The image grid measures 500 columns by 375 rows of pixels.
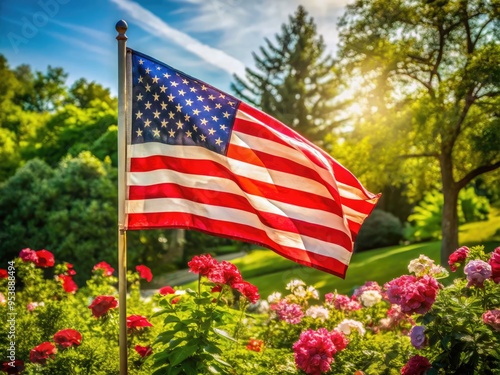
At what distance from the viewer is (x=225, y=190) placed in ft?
14.7

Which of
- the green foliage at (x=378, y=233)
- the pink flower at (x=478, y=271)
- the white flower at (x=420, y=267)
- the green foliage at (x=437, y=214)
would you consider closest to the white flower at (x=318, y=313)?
the white flower at (x=420, y=267)

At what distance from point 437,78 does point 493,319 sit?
11.7 meters

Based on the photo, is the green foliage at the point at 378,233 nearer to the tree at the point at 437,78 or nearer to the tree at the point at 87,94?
the tree at the point at 437,78

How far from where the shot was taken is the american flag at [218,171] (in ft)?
14.5

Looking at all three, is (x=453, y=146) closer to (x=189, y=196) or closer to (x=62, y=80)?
(x=189, y=196)

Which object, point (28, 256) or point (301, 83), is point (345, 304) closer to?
point (28, 256)

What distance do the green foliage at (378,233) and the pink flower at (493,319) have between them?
19184 mm

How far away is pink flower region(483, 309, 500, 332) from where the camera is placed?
4201 millimetres

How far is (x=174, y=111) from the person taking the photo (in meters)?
4.49

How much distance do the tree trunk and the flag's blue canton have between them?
36.3ft

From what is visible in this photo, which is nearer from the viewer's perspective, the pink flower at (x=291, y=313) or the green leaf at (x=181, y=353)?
the green leaf at (x=181, y=353)

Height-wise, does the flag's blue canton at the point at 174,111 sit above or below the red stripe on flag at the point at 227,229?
above

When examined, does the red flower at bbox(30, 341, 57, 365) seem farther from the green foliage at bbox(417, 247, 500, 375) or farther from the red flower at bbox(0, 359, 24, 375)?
the green foliage at bbox(417, 247, 500, 375)

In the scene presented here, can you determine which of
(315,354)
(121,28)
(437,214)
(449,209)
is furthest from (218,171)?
(437,214)
